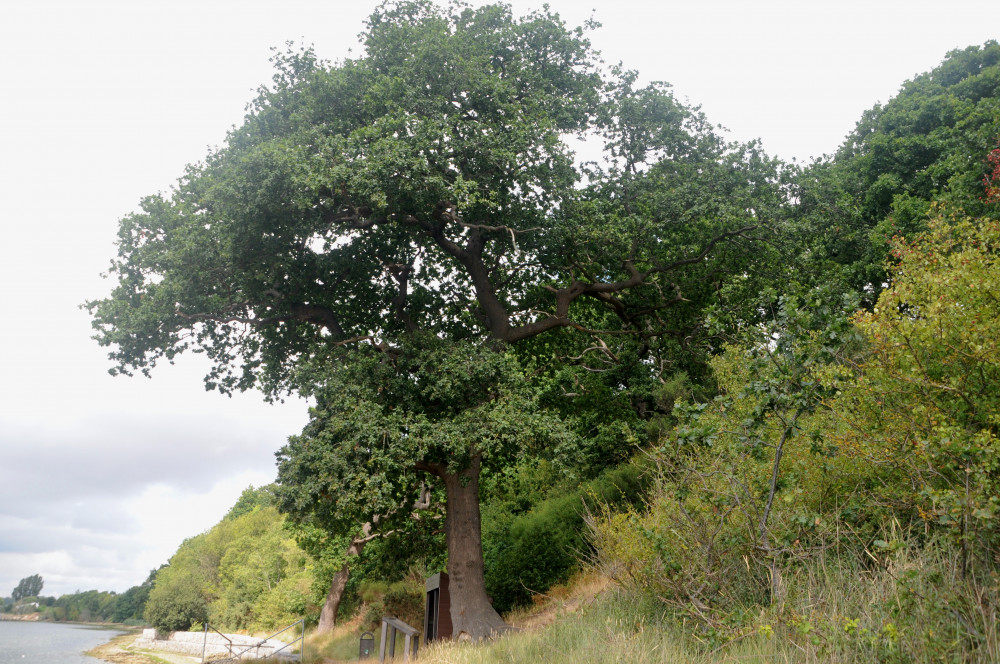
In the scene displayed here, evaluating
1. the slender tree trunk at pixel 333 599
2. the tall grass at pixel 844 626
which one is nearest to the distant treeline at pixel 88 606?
the slender tree trunk at pixel 333 599

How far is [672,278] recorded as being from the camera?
20219 millimetres

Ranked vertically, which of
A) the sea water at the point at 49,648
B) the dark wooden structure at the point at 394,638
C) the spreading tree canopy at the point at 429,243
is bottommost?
the sea water at the point at 49,648

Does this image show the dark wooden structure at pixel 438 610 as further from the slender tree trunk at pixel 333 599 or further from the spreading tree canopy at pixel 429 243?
the slender tree trunk at pixel 333 599

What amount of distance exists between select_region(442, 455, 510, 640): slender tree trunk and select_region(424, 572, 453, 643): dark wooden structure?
88 centimetres

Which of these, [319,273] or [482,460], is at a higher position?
[319,273]

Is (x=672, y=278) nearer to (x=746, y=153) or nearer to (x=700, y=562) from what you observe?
(x=746, y=153)

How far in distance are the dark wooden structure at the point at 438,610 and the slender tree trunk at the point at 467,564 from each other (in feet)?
2.89

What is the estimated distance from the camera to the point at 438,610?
1653cm

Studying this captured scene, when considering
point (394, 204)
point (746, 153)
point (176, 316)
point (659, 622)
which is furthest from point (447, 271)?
point (659, 622)

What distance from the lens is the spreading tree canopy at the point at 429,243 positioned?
48.3 feet

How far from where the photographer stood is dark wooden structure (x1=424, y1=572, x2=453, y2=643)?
16297 millimetres

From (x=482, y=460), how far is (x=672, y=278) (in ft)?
25.5

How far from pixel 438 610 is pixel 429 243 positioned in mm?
9993

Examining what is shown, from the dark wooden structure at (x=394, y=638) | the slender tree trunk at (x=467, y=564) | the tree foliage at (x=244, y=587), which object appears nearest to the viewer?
the dark wooden structure at (x=394, y=638)
